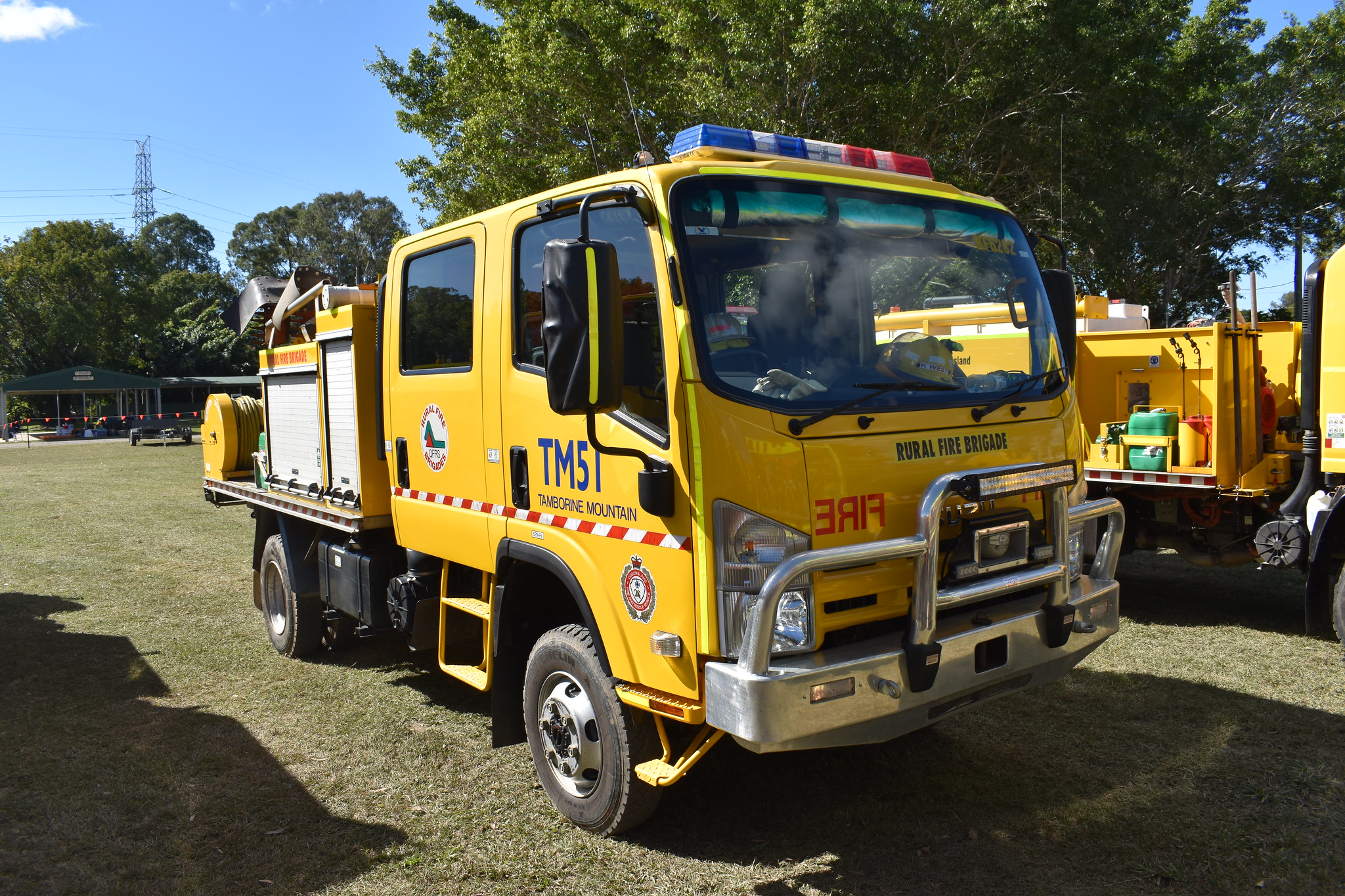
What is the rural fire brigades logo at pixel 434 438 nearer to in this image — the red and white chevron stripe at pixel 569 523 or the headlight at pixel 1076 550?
the red and white chevron stripe at pixel 569 523

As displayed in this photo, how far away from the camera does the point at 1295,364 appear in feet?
23.9

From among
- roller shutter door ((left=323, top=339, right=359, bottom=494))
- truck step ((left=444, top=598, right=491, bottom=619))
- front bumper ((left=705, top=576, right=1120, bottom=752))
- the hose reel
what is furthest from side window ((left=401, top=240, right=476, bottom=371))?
the hose reel

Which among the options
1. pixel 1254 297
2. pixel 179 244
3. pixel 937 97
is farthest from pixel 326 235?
pixel 1254 297

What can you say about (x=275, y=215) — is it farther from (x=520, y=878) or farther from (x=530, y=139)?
(x=520, y=878)

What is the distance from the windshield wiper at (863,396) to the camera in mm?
3113

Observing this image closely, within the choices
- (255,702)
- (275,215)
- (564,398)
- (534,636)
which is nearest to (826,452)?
(564,398)

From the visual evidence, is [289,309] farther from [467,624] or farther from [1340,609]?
[1340,609]

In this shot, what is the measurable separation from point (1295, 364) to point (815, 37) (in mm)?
8010

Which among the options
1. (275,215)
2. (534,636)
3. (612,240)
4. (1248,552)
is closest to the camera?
(612,240)

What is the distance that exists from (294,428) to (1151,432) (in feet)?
20.5

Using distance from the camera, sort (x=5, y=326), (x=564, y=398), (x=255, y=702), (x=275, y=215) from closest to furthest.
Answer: (x=564, y=398)
(x=255, y=702)
(x=5, y=326)
(x=275, y=215)

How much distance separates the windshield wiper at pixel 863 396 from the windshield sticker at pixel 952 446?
0.64 ft

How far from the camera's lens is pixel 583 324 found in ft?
9.87

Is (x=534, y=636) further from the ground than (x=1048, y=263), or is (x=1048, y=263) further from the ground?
(x=1048, y=263)
